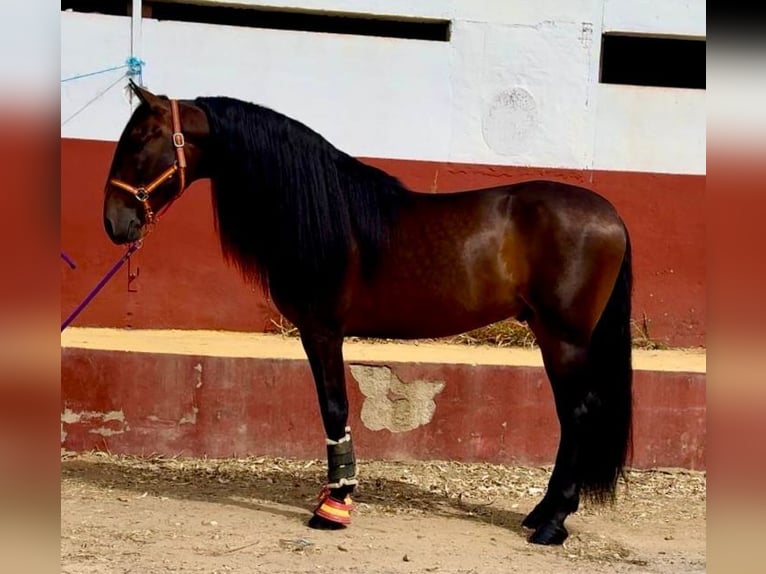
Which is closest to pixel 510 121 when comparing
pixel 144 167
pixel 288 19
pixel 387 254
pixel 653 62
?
pixel 653 62

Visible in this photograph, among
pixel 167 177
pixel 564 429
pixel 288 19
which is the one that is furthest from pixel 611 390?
pixel 288 19

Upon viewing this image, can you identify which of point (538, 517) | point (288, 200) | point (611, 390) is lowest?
point (538, 517)

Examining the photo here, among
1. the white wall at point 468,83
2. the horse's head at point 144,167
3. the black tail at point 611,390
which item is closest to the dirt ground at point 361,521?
the black tail at point 611,390

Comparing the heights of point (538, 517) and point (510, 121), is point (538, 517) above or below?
below

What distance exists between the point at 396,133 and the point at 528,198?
2232mm

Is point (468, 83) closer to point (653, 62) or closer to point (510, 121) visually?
point (510, 121)

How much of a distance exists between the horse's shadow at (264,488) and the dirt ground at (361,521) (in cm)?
1

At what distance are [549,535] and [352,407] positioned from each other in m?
1.54

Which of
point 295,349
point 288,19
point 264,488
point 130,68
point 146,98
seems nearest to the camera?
point 146,98

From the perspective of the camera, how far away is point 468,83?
19.1 feet

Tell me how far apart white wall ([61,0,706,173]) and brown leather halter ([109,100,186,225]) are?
224 cm

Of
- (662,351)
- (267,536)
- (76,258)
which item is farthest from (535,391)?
(76,258)

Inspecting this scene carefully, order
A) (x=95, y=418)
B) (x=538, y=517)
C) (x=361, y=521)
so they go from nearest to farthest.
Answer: (x=538, y=517)
(x=361, y=521)
(x=95, y=418)

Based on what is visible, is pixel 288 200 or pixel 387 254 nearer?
pixel 288 200
